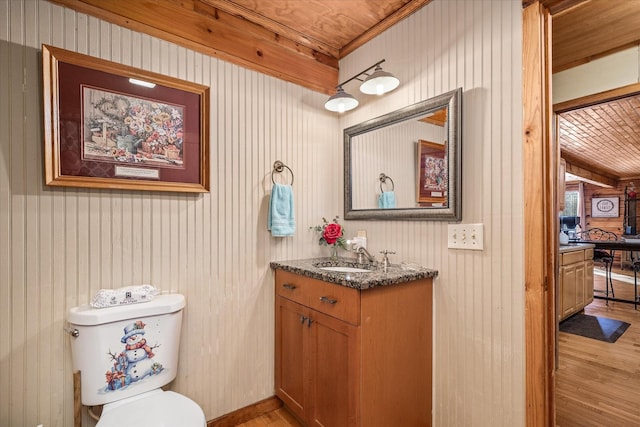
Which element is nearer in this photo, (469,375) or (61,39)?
(61,39)

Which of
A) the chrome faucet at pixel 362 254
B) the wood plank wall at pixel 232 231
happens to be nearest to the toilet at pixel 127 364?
the wood plank wall at pixel 232 231

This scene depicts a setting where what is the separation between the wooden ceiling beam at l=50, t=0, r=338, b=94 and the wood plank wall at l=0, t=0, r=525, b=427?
2.0 inches

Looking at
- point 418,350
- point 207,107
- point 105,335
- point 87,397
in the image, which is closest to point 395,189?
point 418,350

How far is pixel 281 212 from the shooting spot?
6.11ft

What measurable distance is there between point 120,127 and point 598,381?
345cm

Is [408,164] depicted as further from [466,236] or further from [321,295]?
[321,295]

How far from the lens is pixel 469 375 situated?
142 centimetres

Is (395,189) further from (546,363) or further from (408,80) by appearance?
(546,363)

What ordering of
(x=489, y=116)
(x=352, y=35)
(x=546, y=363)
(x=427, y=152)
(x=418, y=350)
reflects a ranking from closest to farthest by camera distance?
(x=546, y=363), (x=489, y=116), (x=418, y=350), (x=427, y=152), (x=352, y=35)

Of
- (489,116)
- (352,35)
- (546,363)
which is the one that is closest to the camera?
(546,363)

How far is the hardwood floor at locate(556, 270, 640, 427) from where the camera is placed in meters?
1.77

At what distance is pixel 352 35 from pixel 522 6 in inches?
40.9

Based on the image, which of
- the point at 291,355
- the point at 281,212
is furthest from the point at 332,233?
the point at 291,355

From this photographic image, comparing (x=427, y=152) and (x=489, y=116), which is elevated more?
(x=489, y=116)
